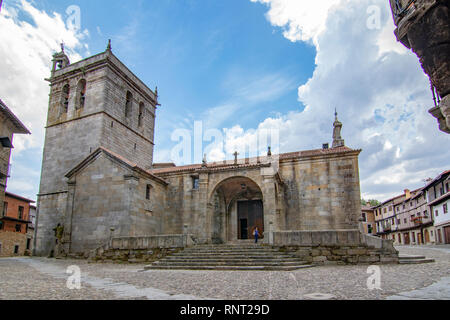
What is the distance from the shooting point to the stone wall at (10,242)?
3186 cm

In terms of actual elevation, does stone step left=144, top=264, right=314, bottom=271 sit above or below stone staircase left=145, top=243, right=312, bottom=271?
below

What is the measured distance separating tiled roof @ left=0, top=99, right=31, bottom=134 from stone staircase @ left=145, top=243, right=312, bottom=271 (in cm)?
1398

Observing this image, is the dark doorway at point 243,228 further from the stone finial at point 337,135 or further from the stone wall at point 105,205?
the stone finial at point 337,135

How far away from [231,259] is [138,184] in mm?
8560

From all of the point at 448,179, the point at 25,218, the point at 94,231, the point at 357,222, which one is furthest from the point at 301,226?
the point at 25,218

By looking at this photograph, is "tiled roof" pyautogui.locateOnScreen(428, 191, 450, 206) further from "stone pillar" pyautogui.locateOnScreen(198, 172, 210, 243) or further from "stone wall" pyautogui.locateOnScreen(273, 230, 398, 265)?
"stone pillar" pyautogui.locateOnScreen(198, 172, 210, 243)

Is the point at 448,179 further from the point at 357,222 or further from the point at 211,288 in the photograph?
the point at 211,288

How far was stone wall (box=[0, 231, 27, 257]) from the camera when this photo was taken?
1254 inches

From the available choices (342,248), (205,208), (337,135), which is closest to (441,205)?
(337,135)

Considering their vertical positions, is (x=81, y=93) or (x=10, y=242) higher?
(x=81, y=93)

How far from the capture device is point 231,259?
12.8 m

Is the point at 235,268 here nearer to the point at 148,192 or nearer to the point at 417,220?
the point at 148,192

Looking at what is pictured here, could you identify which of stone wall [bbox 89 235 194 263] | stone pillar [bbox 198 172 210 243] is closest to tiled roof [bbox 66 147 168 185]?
stone pillar [bbox 198 172 210 243]
